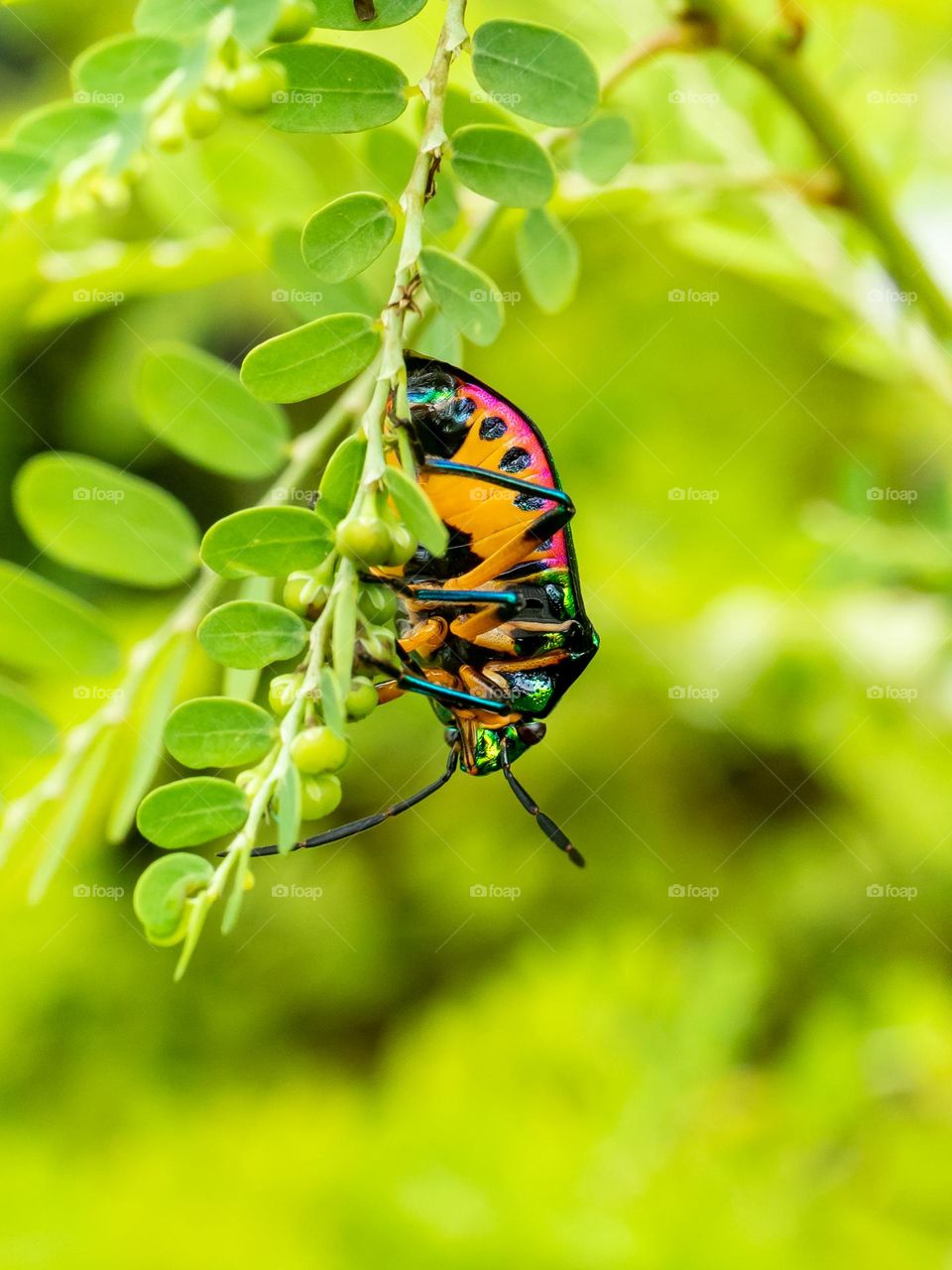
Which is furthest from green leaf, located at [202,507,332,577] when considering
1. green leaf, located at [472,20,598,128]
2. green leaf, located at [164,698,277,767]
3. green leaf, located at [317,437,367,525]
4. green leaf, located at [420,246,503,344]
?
→ green leaf, located at [472,20,598,128]

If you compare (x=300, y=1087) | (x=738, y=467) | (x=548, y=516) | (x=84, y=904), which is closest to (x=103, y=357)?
(x=84, y=904)

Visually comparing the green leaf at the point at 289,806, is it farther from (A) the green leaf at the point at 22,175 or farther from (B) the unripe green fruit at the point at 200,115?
(A) the green leaf at the point at 22,175

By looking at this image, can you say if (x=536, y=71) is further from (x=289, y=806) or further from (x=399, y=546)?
(x=289, y=806)

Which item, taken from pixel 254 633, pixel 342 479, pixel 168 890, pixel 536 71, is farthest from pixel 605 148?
pixel 168 890

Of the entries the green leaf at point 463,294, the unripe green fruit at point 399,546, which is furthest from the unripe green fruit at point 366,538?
the green leaf at point 463,294

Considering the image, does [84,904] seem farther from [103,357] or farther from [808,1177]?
[808,1177]

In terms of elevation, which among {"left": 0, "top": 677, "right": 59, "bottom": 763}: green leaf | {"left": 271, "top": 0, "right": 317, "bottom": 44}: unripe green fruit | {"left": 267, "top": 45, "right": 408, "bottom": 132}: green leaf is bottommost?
{"left": 0, "top": 677, "right": 59, "bottom": 763}: green leaf

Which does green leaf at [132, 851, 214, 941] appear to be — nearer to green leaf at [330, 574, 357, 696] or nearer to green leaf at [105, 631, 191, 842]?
green leaf at [330, 574, 357, 696]
